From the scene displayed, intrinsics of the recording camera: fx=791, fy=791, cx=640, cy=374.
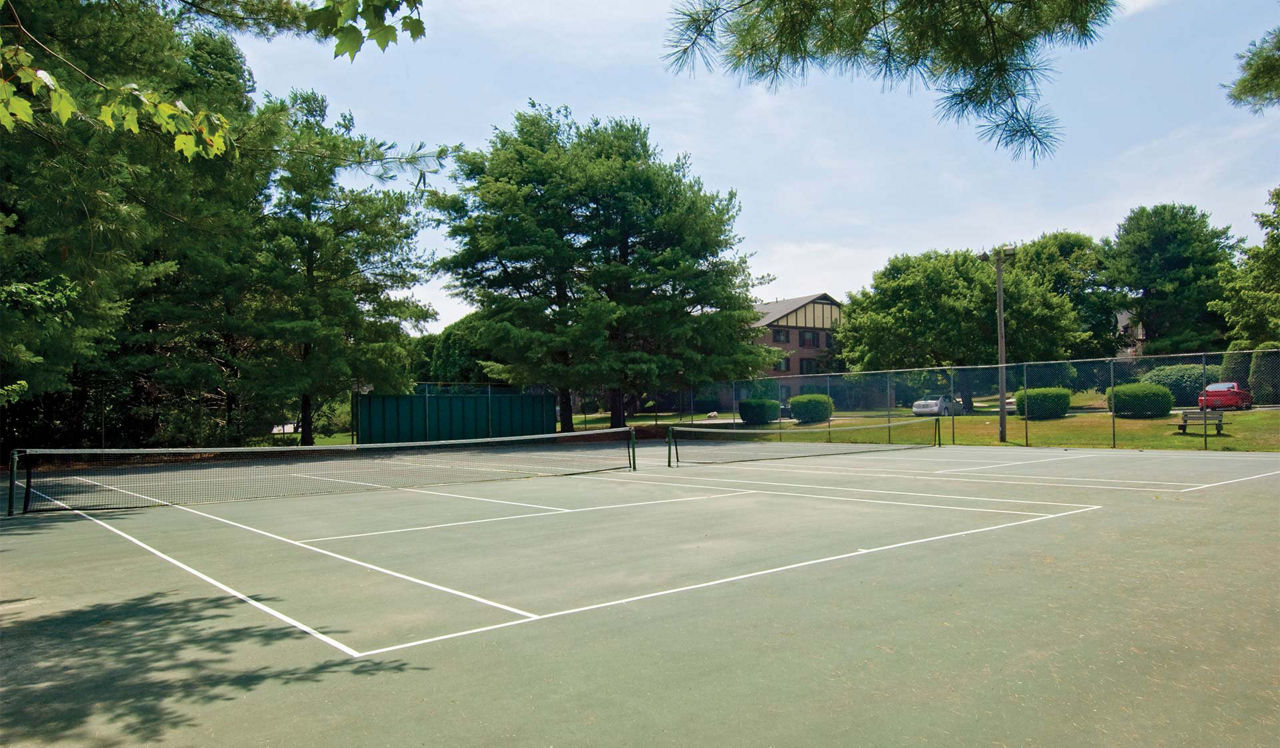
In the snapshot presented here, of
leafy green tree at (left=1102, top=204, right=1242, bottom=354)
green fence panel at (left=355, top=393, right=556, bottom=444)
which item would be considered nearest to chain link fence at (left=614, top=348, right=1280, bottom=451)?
green fence panel at (left=355, top=393, right=556, bottom=444)

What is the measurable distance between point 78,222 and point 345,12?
23.3ft

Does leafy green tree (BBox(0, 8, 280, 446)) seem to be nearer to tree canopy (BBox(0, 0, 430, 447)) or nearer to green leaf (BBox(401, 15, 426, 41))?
tree canopy (BBox(0, 0, 430, 447))

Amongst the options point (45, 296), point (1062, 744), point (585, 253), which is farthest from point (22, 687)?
point (585, 253)

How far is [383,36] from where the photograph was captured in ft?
12.6

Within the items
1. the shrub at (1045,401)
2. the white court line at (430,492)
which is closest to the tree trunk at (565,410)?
the white court line at (430,492)

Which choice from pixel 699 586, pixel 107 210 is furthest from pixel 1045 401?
pixel 107 210

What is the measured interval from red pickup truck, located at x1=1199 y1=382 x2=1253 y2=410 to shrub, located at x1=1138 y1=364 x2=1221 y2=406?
0.39 metres

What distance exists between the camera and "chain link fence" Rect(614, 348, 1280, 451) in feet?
72.9

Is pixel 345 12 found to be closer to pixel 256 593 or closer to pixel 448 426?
pixel 256 593

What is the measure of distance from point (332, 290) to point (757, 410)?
1817cm

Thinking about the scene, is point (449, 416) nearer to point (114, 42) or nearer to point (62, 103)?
point (114, 42)

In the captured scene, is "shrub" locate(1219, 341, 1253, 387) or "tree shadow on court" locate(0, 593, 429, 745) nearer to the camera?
"tree shadow on court" locate(0, 593, 429, 745)

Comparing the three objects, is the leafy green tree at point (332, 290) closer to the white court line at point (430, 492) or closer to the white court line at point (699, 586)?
the white court line at point (430, 492)

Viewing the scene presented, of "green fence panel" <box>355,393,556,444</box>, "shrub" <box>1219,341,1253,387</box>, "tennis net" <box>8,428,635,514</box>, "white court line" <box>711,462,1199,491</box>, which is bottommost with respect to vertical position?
"tennis net" <box>8,428,635,514</box>
